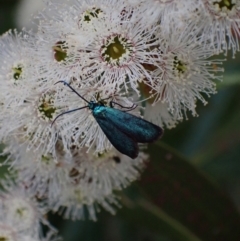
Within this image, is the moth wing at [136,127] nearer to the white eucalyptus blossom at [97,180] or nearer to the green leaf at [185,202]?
the white eucalyptus blossom at [97,180]

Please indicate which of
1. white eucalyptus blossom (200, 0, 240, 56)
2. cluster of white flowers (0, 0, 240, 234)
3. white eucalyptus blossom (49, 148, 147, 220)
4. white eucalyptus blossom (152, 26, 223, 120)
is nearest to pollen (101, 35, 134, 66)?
cluster of white flowers (0, 0, 240, 234)

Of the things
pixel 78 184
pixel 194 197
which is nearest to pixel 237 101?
pixel 194 197

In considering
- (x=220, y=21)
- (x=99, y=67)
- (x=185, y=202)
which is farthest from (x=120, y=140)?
(x=185, y=202)

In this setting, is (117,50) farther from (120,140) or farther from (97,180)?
(97,180)

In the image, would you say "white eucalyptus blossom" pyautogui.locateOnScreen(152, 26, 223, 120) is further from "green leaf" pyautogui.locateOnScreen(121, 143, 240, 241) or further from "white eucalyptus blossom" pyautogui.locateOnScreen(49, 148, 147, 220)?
"green leaf" pyautogui.locateOnScreen(121, 143, 240, 241)

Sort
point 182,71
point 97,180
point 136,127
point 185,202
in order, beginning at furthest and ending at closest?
1. point 185,202
2. point 97,180
3. point 182,71
4. point 136,127

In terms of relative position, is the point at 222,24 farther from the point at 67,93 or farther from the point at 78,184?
the point at 78,184
